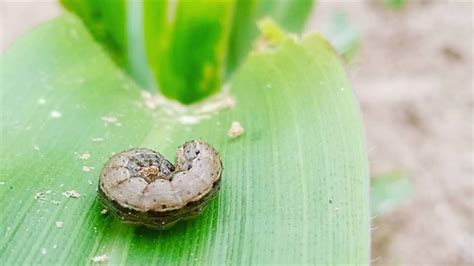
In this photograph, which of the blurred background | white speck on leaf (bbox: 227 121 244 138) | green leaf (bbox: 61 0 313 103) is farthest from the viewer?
the blurred background

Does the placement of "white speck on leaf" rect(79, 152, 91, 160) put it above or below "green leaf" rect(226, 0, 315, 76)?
above

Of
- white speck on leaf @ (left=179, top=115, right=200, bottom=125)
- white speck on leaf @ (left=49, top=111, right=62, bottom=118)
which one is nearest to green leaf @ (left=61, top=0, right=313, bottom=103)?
white speck on leaf @ (left=179, top=115, right=200, bottom=125)

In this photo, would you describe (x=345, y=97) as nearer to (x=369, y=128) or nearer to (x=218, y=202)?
(x=218, y=202)

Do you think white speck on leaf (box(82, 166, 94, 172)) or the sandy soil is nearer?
white speck on leaf (box(82, 166, 94, 172))

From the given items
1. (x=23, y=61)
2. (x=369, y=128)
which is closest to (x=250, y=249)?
Result: (x=23, y=61)

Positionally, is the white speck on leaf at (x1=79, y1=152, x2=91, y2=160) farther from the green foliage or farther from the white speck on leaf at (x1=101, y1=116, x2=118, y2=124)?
the green foliage
